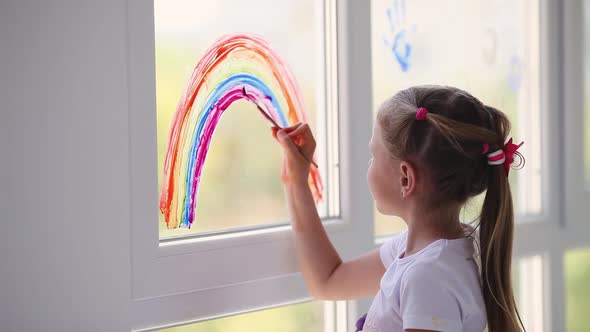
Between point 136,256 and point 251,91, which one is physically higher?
point 251,91

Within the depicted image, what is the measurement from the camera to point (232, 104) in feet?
3.89

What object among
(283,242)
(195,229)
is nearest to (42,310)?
(195,229)

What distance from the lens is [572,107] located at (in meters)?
1.62

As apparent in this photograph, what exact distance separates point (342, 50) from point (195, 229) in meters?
0.43

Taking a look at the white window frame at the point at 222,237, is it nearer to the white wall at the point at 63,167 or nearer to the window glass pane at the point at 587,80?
the white wall at the point at 63,167

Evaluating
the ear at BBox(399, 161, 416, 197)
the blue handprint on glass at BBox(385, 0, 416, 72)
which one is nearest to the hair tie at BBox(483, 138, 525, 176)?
the ear at BBox(399, 161, 416, 197)

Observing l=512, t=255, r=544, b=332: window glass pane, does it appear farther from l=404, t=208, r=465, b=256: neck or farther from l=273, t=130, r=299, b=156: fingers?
l=273, t=130, r=299, b=156: fingers

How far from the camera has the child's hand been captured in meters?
1.19

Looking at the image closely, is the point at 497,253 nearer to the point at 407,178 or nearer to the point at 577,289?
the point at 407,178

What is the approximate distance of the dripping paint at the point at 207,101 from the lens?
1124mm

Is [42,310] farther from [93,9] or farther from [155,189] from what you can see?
[93,9]

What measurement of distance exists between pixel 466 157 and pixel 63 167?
1.91ft

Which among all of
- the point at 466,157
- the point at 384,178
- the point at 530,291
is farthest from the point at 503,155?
the point at 530,291

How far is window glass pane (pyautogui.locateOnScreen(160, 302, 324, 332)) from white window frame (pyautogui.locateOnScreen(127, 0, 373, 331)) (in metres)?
0.06
